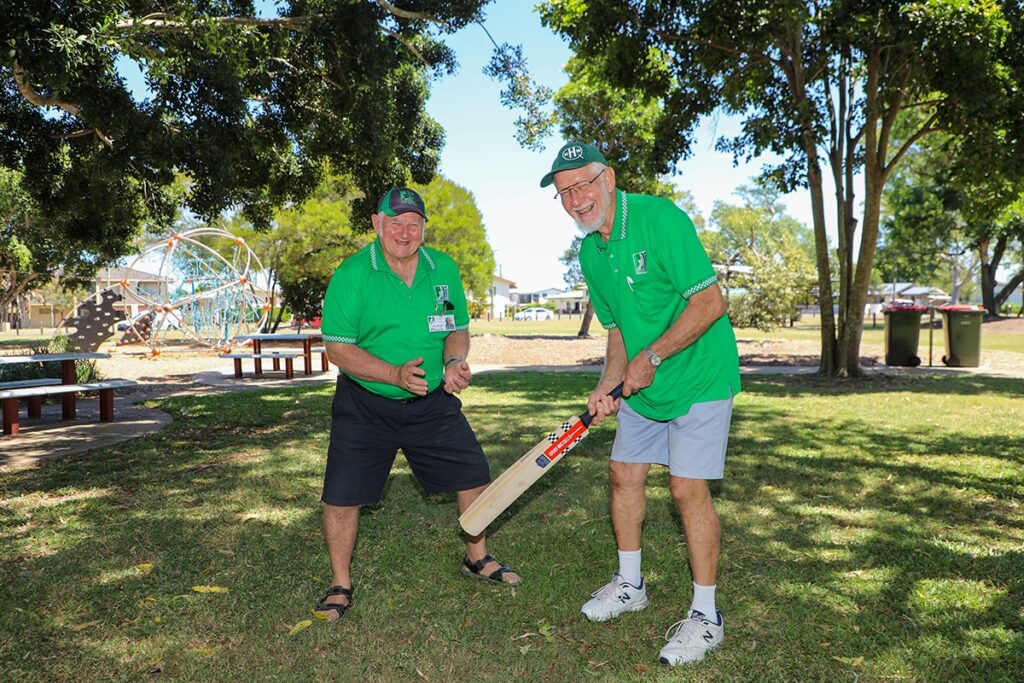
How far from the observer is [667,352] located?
334cm

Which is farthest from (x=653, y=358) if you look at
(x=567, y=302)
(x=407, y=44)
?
(x=567, y=302)

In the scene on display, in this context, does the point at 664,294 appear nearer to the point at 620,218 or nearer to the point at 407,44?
the point at 620,218

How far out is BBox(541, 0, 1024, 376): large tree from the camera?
1105cm

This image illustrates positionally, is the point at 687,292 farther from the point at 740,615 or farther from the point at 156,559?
the point at 156,559

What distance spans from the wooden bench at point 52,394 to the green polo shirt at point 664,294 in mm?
7649

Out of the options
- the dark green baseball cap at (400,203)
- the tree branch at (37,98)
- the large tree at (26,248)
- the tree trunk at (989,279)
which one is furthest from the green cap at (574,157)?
the tree trunk at (989,279)

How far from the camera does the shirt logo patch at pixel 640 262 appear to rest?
11.3ft

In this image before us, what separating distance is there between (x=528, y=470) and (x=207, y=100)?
8.51 metres

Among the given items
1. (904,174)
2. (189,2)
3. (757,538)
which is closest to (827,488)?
(757,538)

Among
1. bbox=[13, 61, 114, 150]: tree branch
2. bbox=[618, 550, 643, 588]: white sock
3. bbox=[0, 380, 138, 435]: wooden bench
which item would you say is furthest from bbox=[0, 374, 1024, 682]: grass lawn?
bbox=[13, 61, 114, 150]: tree branch

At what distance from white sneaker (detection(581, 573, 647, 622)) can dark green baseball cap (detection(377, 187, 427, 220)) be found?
6.96 ft

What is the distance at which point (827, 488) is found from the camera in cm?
623

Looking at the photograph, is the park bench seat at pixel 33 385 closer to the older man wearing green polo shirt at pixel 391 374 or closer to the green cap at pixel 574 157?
the older man wearing green polo shirt at pixel 391 374

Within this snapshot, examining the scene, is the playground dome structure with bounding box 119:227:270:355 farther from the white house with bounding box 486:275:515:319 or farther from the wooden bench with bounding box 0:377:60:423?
the white house with bounding box 486:275:515:319
